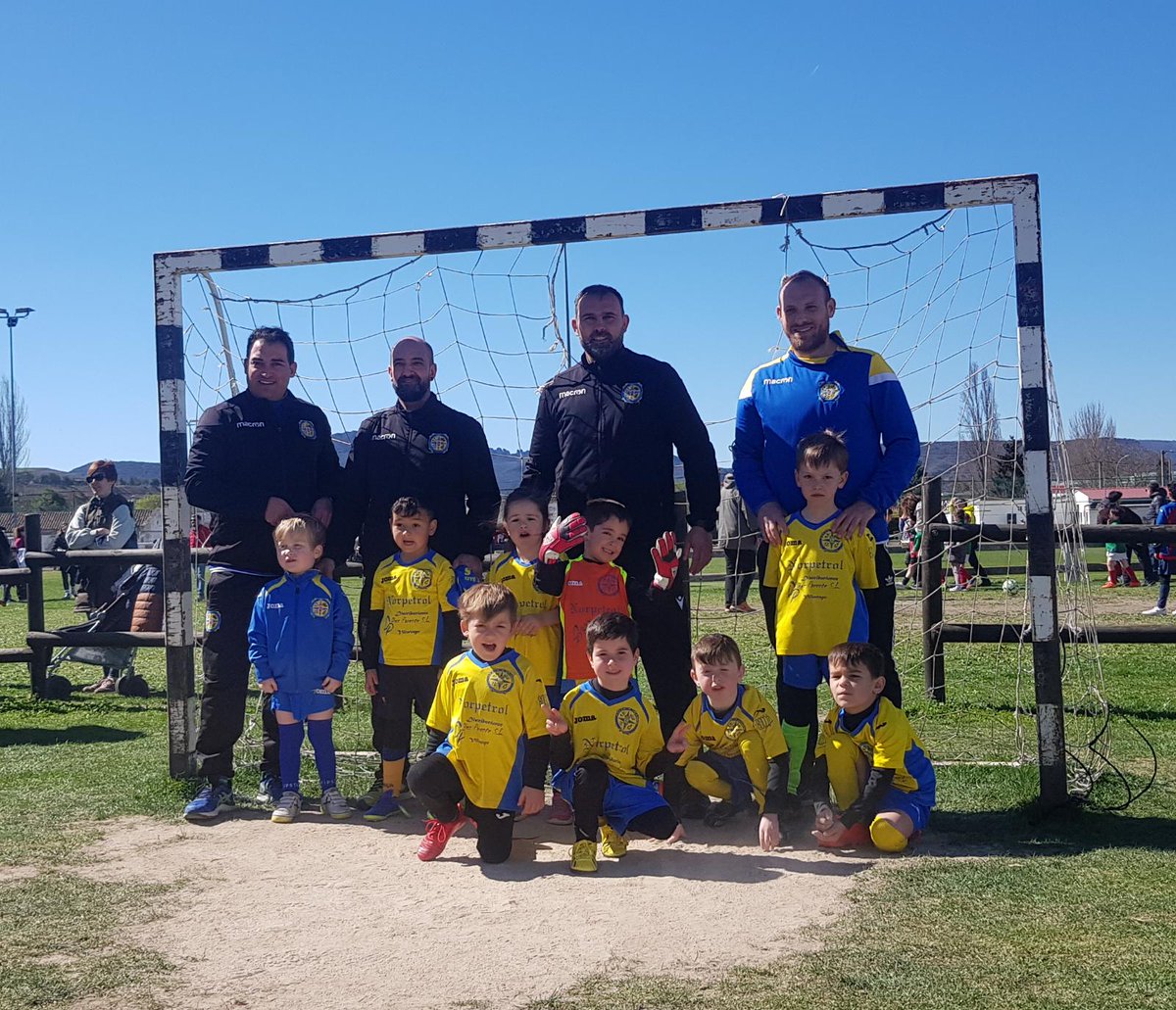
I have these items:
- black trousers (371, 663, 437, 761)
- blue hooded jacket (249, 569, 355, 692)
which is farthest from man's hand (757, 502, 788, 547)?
blue hooded jacket (249, 569, 355, 692)

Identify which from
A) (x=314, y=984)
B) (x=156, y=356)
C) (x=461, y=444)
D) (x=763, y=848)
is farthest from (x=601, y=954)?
(x=156, y=356)

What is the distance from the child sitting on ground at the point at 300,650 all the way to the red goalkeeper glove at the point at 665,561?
147cm

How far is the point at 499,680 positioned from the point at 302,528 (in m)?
1.28

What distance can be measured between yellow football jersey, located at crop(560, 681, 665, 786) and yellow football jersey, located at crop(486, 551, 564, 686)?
1.36 feet

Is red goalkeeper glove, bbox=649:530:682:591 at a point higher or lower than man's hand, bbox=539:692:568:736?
higher

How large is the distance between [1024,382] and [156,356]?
436 centimetres

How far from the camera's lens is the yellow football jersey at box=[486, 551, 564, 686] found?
16.6 feet

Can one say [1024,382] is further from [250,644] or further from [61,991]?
[61,991]

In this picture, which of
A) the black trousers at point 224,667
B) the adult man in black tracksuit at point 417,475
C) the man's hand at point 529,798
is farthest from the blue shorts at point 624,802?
the black trousers at point 224,667

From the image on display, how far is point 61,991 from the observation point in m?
3.14

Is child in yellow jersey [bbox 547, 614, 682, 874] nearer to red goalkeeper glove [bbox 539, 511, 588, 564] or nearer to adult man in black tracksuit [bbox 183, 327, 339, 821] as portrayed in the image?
→ red goalkeeper glove [bbox 539, 511, 588, 564]

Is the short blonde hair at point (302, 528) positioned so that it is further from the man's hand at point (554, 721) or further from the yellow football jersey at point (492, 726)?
the man's hand at point (554, 721)

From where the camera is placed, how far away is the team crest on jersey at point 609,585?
4.95m

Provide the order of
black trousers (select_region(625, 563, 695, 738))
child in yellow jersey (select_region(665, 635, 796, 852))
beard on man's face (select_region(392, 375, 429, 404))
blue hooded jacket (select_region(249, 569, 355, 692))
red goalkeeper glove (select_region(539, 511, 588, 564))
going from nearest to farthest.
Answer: child in yellow jersey (select_region(665, 635, 796, 852)) → red goalkeeper glove (select_region(539, 511, 588, 564)) → black trousers (select_region(625, 563, 695, 738)) → blue hooded jacket (select_region(249, 569, 355, 692)) → beard on man's face (select_region(392, 375, 429, 404))
